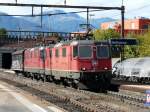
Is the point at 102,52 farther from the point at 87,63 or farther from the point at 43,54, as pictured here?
the point at 43,54

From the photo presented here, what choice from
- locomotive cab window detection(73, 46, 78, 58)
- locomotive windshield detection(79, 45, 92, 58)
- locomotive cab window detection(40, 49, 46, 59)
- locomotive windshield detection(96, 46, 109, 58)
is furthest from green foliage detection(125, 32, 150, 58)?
locomotive cab window detection(73, 46, 78, 58)

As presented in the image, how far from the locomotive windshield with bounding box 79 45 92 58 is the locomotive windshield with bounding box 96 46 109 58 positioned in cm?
51

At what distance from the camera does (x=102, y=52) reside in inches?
1264

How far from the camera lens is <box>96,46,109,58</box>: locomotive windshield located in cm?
3203

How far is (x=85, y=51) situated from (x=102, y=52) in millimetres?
1085

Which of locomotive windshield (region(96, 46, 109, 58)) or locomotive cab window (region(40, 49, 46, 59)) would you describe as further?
locomotive cab window (region(40, 49, 46, 59))

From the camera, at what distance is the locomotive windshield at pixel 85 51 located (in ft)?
104

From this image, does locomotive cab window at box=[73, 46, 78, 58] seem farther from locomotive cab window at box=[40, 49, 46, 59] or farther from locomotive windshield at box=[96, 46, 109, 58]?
locomotive cab window at box=[40, 49, 46, 59]

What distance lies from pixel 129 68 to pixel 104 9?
18.8 ft

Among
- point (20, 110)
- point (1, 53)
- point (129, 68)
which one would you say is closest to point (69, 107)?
point (20, 110)

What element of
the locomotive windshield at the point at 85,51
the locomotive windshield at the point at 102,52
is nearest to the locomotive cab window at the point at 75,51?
the locomotive windshield at the point at 85,51

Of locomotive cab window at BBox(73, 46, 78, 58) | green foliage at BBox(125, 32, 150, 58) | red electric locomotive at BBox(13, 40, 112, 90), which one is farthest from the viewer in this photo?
green foliage at BBox(125, 32, 150, 58)

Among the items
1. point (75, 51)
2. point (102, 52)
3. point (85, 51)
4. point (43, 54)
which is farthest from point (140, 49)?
point (75, 51)

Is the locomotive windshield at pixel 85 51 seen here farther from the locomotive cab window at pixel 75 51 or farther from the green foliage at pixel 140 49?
the green foliage at pixel 140 49
